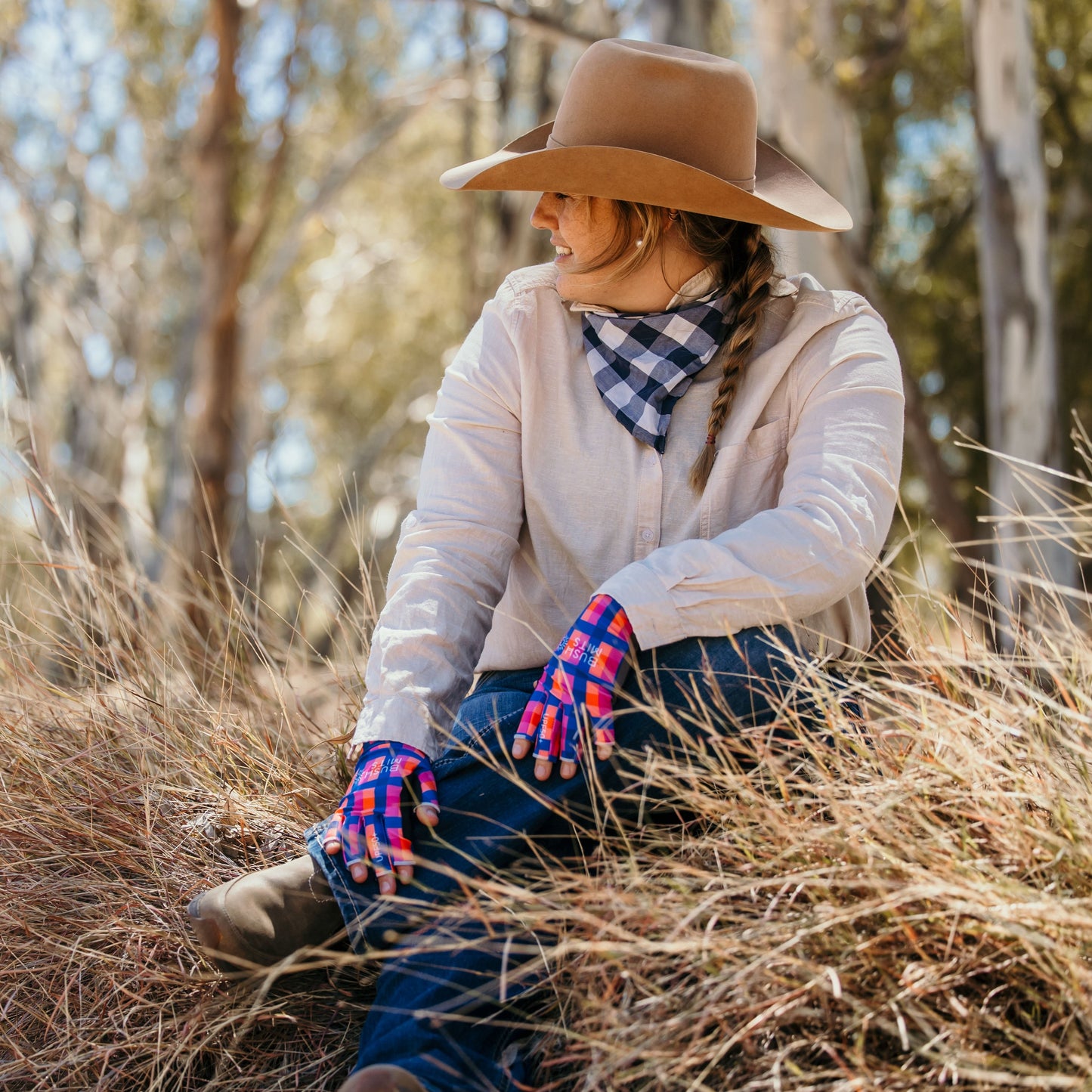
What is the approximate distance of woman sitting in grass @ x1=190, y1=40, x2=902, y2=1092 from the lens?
1852mm

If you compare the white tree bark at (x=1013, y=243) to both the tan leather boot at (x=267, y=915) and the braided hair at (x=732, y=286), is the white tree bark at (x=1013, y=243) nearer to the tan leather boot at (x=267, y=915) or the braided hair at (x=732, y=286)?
the braided hair at (x=732, y=286)

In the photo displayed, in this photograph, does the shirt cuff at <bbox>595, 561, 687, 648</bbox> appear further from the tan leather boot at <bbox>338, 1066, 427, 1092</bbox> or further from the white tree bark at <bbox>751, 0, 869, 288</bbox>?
the white tree bark at <bbox>751, 0, 869, 288</bbox>

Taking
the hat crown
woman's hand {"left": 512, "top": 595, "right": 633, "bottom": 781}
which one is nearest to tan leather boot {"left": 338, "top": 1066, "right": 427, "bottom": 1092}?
woman's hand {"left": 512, "top": 595, "right": 633, "bottom": 781}

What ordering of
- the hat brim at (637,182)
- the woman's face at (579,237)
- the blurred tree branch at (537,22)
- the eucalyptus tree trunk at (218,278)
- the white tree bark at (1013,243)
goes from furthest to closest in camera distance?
1. the eucalyptus tree trunk at (218,278)
2. the white tree bark at (1013,243)
3. the blurred tree branch at (537,22)
4. the woman's face at (579,237)
5. the hat brim at (637,182)

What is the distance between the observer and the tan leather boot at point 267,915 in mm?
1828

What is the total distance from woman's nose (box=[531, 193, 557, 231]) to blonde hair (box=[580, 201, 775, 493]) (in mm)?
110

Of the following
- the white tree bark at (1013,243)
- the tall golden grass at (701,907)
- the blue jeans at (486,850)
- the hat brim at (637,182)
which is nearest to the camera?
the tall golden grass at (701,907)

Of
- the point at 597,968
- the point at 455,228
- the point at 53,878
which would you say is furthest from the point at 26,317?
the point at 597,968

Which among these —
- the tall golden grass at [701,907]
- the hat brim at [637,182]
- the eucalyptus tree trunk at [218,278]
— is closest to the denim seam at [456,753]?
the tall golden grass at [701,907]

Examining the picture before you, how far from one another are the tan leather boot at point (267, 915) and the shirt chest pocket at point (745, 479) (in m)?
0.87

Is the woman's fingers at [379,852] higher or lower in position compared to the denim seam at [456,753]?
lower

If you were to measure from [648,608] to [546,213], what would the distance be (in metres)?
0.81

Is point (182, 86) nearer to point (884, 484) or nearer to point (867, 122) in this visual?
point (867, 122)

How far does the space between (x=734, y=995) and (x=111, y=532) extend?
2072 millimetres
